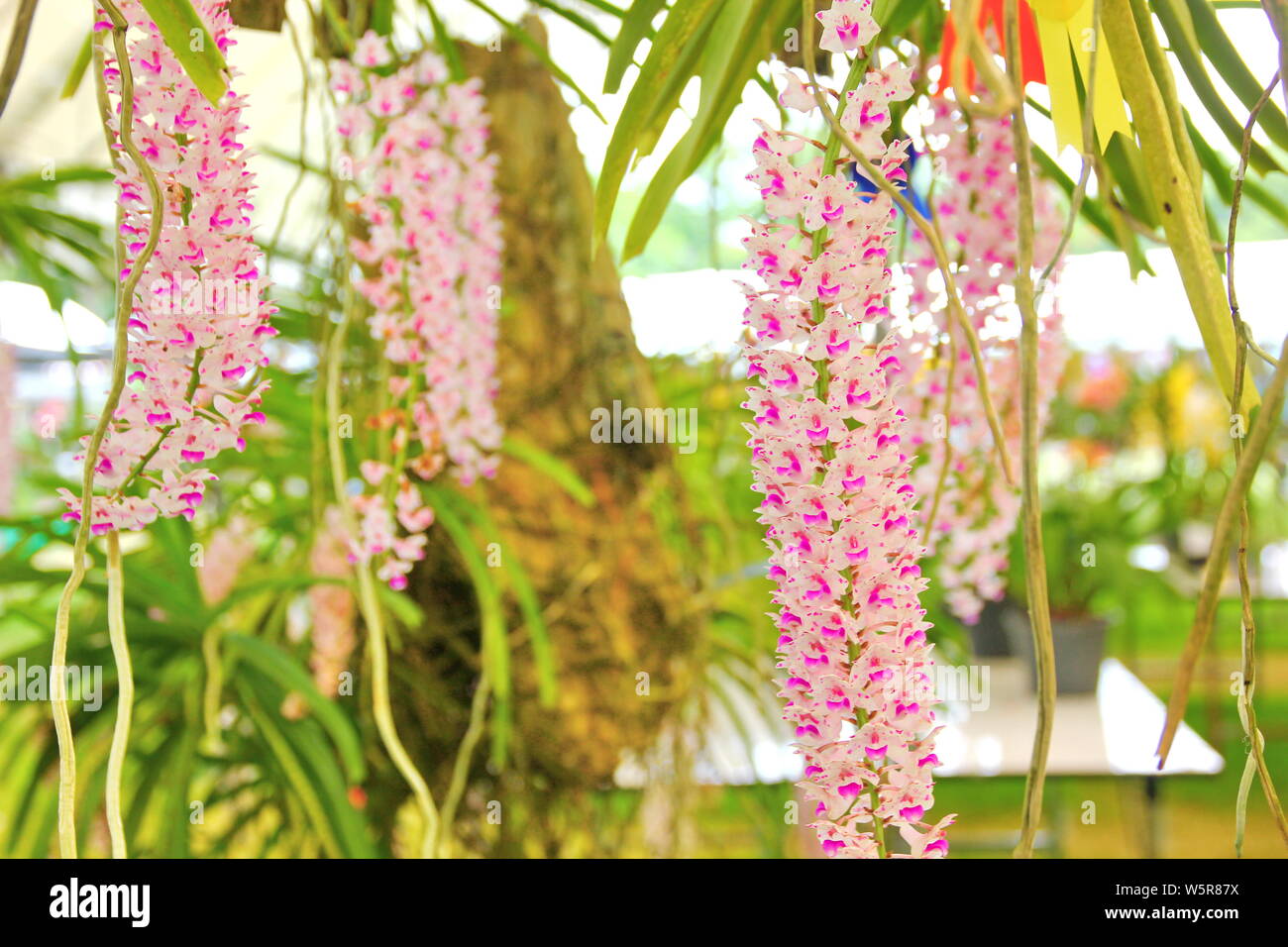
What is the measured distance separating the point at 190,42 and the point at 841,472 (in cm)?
20

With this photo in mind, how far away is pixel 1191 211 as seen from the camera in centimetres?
26

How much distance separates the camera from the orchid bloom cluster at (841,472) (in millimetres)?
261

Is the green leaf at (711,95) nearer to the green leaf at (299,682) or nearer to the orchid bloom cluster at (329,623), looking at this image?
the green leaf at (299,682)

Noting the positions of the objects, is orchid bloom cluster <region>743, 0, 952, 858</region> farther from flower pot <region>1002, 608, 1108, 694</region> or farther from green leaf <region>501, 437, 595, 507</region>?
flower pot <region>1002, 608, 1108, 694</region>

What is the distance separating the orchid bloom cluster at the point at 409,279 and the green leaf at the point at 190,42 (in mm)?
245

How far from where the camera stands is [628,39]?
1.09ft

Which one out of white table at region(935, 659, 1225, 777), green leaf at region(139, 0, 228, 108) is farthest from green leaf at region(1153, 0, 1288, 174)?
white table at region(935, 659, 1225, 777)

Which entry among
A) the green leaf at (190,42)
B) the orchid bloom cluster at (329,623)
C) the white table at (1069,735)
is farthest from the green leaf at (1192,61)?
the white table at (1069,735)

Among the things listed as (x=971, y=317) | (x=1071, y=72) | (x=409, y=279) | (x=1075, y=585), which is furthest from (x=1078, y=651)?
(x=1071, y=72)

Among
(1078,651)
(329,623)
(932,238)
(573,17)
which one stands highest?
(573,17)

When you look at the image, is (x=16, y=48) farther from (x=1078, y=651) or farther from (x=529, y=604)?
(x=1078, y=651)

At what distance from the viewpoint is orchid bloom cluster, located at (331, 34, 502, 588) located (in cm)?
52
